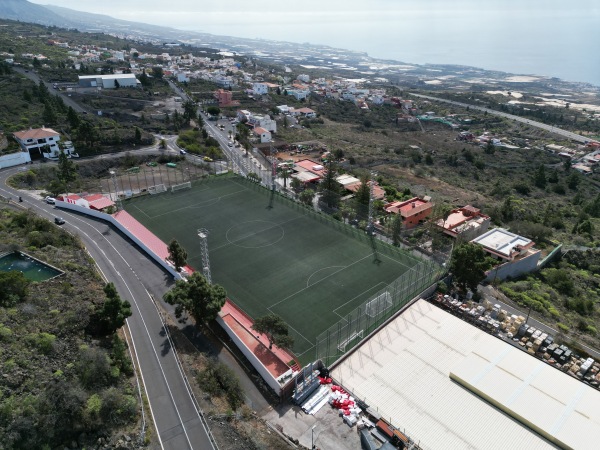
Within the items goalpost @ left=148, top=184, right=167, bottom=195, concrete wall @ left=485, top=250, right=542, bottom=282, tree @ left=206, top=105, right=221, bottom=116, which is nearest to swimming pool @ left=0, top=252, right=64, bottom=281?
goalpost @ left=148, top=184, right=167, bottom=195

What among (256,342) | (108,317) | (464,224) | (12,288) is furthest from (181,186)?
(464,224)

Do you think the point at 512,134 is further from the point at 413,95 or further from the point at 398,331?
the point at 398,331

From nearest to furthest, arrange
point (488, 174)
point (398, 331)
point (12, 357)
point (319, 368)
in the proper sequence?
1. point (12, 357)
2. point (319, 368)
3. point (398, 331)
4. point (488, 174)

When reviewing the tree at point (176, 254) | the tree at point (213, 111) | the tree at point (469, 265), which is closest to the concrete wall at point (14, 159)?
the tree at point (176, 254)

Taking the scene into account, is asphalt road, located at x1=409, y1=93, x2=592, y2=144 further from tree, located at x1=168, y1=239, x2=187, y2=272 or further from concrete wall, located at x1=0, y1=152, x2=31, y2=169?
concrete wall, located at x1=0, y1=152, x2=31, y2=169

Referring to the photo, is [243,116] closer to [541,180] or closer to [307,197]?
[307,197]

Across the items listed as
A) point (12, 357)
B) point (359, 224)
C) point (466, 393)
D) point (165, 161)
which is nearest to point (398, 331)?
point (466, 393)
